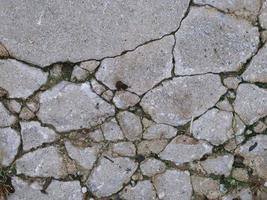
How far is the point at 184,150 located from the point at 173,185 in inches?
8.1

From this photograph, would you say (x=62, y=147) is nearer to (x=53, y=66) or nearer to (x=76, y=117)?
(x=76, y=117)

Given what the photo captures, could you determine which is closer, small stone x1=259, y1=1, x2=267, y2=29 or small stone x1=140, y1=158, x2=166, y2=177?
small stone x1=259, y1=1, x2=267, y2=29

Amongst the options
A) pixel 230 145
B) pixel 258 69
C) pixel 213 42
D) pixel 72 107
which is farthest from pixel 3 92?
pixel 258 69

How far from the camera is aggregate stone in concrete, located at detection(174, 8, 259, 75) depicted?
2.55 m

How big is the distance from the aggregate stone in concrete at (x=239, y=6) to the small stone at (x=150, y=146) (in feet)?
2.52

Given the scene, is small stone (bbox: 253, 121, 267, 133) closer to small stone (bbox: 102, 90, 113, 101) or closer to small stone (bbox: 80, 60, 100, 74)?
small stone (bbox: 102, 90, 113, 101)

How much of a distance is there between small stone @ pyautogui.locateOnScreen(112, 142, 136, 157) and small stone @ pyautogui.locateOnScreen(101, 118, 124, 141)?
45mm

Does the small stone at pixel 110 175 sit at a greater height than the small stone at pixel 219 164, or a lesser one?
lesser

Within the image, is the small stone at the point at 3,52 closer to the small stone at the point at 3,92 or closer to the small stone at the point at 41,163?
the small stone at the point at 3,92

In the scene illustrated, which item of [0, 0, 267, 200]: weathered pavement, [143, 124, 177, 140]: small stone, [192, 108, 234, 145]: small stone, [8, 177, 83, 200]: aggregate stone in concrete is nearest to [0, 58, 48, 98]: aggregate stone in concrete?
[0, 0, 267, 200]: weathered pavement

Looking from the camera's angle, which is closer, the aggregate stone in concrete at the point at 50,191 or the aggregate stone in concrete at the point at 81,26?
the aggregate stone in concrete at the point at 81,26

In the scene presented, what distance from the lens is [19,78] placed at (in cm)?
260

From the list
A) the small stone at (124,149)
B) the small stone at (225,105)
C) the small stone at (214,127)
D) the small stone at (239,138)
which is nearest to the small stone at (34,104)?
the small stone at (124,149)

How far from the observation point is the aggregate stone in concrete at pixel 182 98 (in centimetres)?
261
